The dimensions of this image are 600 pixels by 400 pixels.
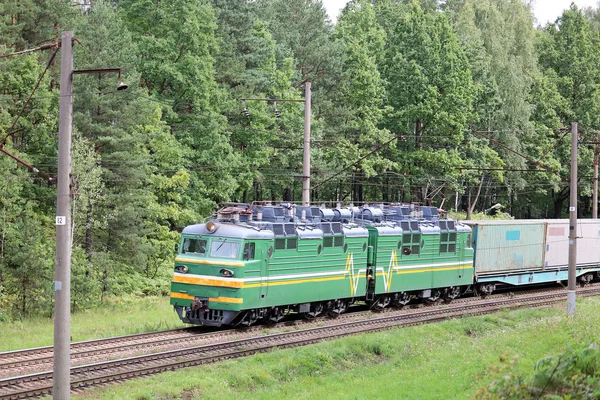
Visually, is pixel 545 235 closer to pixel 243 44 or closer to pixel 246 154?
pixel 246 154

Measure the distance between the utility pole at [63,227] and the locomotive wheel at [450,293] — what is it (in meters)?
22.6

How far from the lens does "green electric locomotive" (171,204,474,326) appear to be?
79.2 feet

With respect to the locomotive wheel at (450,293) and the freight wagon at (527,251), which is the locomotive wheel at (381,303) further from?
the freight wagon at (527,251)

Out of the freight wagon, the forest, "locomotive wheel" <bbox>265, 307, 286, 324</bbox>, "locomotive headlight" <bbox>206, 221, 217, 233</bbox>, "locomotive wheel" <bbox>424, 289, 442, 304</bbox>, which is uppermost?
the forest

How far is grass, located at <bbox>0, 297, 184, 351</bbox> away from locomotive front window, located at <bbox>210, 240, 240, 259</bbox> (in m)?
3.59

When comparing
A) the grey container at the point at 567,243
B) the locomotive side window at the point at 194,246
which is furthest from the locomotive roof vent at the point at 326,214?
the grey container at the point at 567,243

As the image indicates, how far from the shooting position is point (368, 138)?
54.1 metres

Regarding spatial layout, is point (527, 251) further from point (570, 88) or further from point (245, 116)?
point (570, 88)

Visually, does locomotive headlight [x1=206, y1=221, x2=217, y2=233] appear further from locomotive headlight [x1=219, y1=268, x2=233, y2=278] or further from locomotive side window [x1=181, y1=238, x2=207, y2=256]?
locomotive headlight [x1=219, y1=268, x2=233, y2=278]

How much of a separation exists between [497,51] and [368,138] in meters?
22.7

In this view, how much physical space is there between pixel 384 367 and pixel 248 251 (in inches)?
215

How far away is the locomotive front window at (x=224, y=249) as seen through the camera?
2406cm

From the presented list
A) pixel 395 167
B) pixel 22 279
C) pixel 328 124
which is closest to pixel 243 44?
pixel 328 124

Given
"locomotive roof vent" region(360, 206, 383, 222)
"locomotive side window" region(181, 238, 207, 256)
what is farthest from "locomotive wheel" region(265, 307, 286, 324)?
"locomotive roof vent" region(360, 206, 383, 222)
